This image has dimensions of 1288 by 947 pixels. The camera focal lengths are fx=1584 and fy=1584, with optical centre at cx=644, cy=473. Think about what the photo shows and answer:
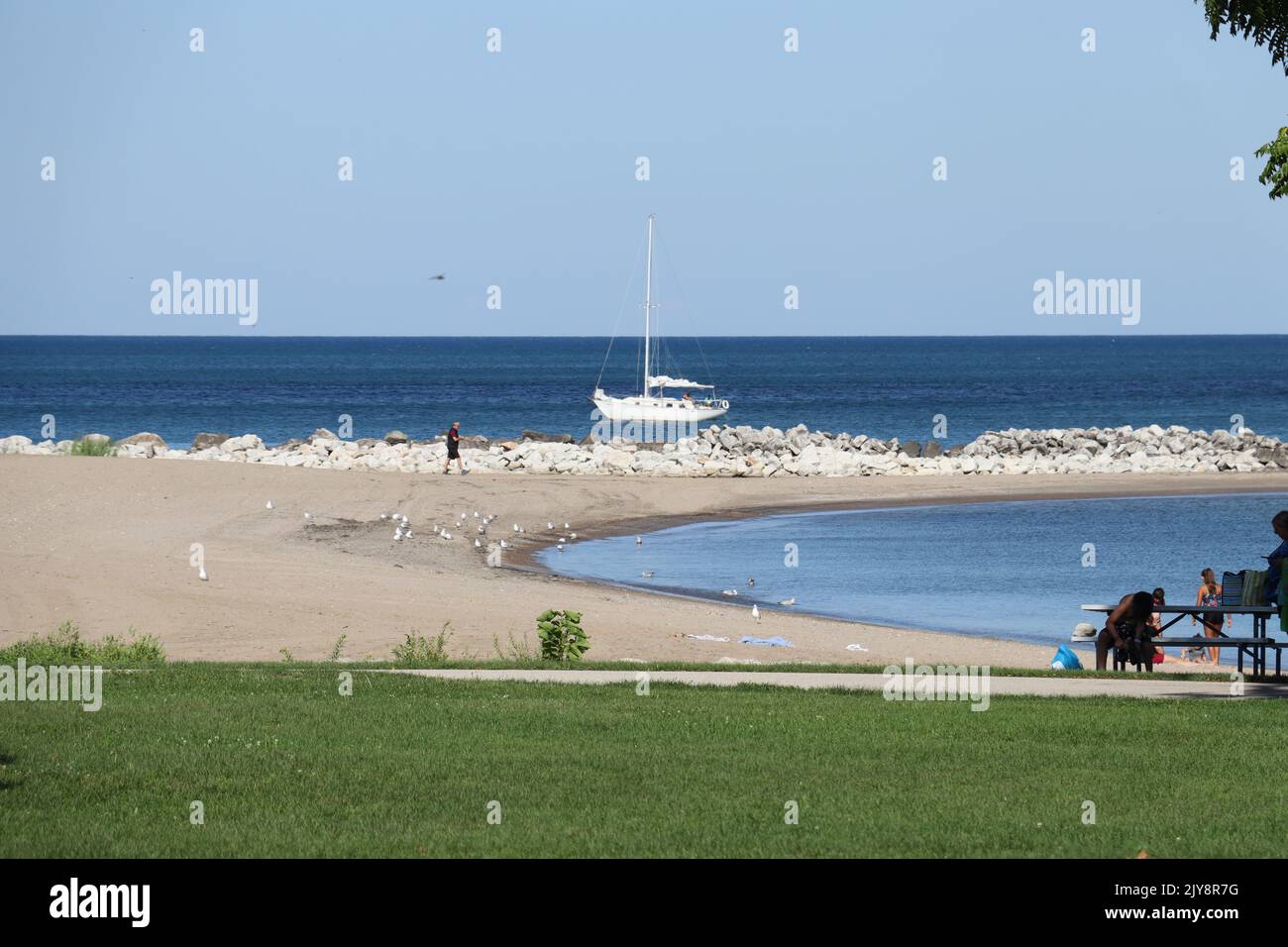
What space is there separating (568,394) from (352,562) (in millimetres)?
80804

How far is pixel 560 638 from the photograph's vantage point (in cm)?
1619

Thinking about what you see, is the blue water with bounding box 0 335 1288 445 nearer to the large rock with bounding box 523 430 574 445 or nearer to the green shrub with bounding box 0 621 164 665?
the large rock with bounding box 523 430 574 445

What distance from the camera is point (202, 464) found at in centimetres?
3803

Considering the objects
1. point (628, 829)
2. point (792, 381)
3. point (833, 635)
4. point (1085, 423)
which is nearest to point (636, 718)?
point (628, 829)

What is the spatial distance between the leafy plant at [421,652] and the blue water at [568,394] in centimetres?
5110

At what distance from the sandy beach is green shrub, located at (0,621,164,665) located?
1.90 feet

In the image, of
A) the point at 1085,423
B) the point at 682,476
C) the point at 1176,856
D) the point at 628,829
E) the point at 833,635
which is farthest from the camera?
the point at 1085,423

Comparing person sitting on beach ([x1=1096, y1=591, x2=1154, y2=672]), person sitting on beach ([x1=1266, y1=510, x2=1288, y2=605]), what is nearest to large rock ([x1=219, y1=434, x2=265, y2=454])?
person sitting on beach ([x1=1096, y1=591, x2=1154, y2=672])

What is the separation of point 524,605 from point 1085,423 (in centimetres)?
6071

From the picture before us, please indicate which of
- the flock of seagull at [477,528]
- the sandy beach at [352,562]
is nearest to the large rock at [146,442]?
the sandy beach at [352,562]

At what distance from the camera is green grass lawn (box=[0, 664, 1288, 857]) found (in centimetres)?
796

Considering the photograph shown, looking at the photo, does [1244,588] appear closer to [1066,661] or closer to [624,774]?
[1066,661]

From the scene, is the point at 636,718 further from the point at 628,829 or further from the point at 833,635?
the point at 833,635

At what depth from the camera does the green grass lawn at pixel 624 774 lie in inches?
313
